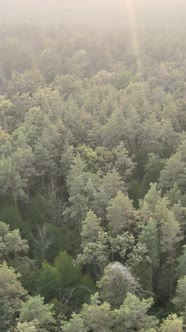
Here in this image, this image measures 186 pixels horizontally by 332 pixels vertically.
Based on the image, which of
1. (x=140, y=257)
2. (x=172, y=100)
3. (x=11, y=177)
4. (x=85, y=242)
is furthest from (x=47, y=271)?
(x=172, y=100)

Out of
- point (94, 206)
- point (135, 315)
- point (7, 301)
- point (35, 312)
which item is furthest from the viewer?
point (94, 206)

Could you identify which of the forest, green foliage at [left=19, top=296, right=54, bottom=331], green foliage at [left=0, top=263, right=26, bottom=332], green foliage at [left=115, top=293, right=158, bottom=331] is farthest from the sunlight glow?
green foliage at [left=19, top=296, right=54, bottom=331]

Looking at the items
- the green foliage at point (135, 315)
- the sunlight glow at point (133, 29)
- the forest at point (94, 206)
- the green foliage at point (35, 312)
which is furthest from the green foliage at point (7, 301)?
the sunlight glow at point (133, 29)

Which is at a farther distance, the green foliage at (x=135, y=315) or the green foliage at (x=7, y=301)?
the green foliage at (x=7, y=301)

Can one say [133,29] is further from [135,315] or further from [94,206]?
[135,315]

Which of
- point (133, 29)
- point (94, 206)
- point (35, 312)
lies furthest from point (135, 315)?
point (133, 29)

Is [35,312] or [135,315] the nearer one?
[135,315]

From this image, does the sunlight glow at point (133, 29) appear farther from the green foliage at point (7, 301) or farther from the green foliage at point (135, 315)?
the green foliage at point (135, 315)

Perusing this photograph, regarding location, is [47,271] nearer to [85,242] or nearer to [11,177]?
[85,242]
